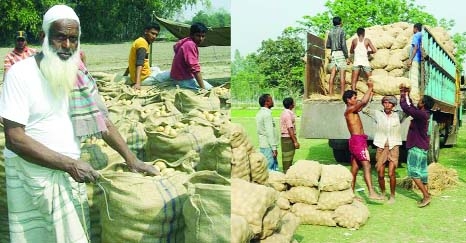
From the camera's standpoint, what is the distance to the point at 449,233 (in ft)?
14.3

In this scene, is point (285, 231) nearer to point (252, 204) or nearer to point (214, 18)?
point (252, 204)

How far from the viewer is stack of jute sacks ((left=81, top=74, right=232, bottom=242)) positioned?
7.34 feet

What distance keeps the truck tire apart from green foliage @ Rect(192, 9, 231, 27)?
205 inches

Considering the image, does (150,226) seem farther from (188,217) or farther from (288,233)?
(288,233)

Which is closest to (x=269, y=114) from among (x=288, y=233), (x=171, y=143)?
(x=288, y=233)

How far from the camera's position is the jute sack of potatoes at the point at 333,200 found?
4648 mm

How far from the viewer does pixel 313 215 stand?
→ 4.64 metres

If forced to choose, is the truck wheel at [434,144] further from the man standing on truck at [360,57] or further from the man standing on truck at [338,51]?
the man standing on truck at [338,51]

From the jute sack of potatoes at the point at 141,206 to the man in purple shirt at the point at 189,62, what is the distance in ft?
2.48

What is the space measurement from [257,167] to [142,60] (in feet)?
3.61

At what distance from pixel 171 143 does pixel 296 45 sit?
2613 cm

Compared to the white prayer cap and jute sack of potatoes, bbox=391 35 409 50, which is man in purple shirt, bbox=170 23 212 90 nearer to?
the white prayer cap

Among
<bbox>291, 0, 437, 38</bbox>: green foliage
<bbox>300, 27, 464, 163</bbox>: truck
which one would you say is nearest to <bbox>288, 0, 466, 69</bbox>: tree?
<bbox>291, 0, 437, 38</bbox>: green foliage

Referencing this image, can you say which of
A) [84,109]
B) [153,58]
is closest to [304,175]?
[153,58]
